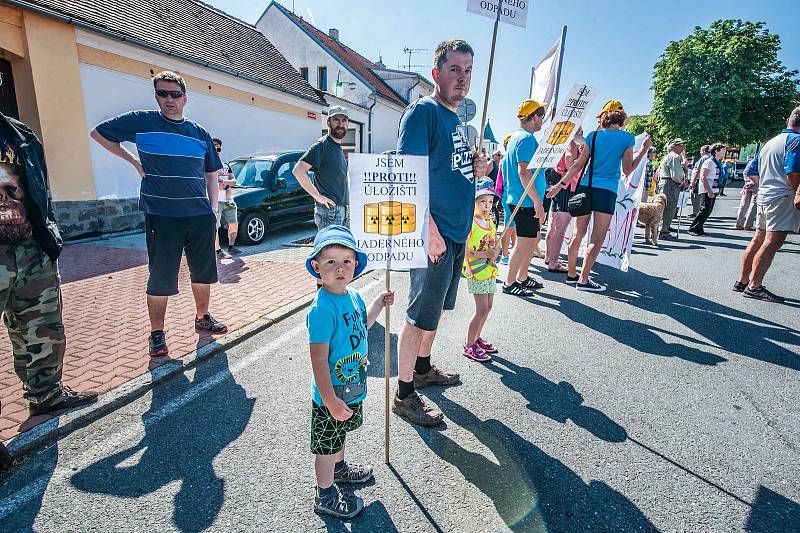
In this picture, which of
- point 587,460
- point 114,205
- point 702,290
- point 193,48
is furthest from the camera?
point 193,48

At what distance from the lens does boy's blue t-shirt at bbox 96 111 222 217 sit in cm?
337

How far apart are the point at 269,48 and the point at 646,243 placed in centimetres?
1640

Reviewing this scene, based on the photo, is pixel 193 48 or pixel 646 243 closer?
pixel 646 243

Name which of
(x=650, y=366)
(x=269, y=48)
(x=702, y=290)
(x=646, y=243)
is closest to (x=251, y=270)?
(x=650, y=366)

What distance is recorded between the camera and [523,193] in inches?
164

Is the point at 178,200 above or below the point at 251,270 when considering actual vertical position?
above

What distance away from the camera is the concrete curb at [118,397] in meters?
2.45

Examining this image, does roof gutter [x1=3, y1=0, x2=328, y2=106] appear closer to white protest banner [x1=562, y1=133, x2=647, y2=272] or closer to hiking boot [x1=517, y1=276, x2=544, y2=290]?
hiking boot [x1=517, y1=276, x2=544, y2=290]

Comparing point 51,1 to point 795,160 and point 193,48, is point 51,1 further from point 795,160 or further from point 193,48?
point 795,160

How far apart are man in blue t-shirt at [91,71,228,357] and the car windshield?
5.66 m

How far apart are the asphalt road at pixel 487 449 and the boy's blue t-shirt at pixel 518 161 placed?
69.5 inches

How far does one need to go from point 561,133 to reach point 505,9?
137cm

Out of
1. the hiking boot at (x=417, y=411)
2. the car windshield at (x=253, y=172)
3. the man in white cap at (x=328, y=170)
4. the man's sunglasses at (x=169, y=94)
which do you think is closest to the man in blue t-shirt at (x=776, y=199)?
the hiking boot at (x=417, y=411)

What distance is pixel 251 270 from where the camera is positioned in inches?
257
